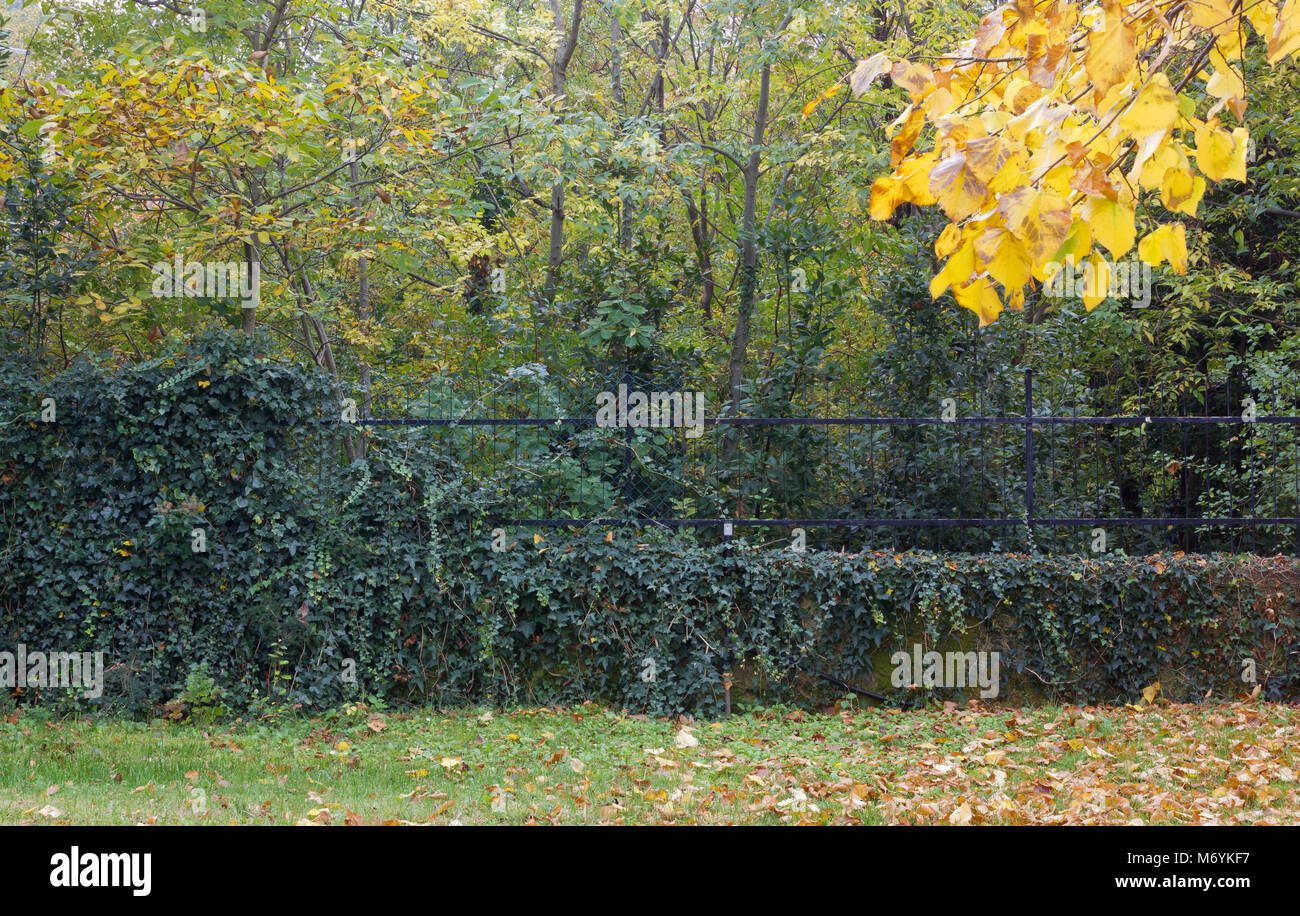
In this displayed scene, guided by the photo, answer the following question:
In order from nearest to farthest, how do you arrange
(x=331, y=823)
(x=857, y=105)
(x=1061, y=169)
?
(x=1061, y=169)
(x=331, y=823)
(x=857, y=105)

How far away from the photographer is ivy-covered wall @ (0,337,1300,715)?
6.83 meters

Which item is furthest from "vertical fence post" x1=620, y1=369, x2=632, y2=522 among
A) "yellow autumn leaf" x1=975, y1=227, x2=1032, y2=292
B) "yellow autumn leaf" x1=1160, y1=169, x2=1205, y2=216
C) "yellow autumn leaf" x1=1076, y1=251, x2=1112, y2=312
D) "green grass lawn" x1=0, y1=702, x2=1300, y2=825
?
"yellow autumn leaf" x1=975, y1=227, x2=1032, y2=292

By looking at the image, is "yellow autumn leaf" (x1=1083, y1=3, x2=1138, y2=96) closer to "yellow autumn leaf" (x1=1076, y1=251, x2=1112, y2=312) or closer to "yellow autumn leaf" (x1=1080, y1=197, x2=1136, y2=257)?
"yellow autumn leaf" (x1=1080, y1=197, x2=1136, y2=257)

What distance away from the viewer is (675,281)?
9.91 metres

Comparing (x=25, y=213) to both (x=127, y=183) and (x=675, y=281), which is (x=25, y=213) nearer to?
(x=127, y=183)

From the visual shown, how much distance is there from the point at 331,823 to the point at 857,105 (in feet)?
35.4

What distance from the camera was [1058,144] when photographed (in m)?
2.59

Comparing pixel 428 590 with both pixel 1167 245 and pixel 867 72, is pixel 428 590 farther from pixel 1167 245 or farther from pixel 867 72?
pixel 1167 245

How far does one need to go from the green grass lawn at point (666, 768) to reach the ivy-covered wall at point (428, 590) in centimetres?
34

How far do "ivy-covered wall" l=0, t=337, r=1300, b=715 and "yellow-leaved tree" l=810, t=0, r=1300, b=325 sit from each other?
4.41 metres

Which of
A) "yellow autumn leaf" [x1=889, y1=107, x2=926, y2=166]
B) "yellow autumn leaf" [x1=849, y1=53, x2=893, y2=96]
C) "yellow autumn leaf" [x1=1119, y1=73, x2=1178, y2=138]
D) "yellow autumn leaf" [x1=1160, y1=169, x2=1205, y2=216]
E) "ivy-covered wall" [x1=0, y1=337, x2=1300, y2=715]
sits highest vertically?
"yellow autumn leaf" [x1=849, y1=53, x2=893, y2=96]

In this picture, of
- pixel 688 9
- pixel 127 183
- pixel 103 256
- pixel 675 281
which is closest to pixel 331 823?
pixel 103 256

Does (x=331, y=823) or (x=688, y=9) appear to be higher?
(x=688, y=9)

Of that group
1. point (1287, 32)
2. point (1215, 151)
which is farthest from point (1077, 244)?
point (1287, 32)
